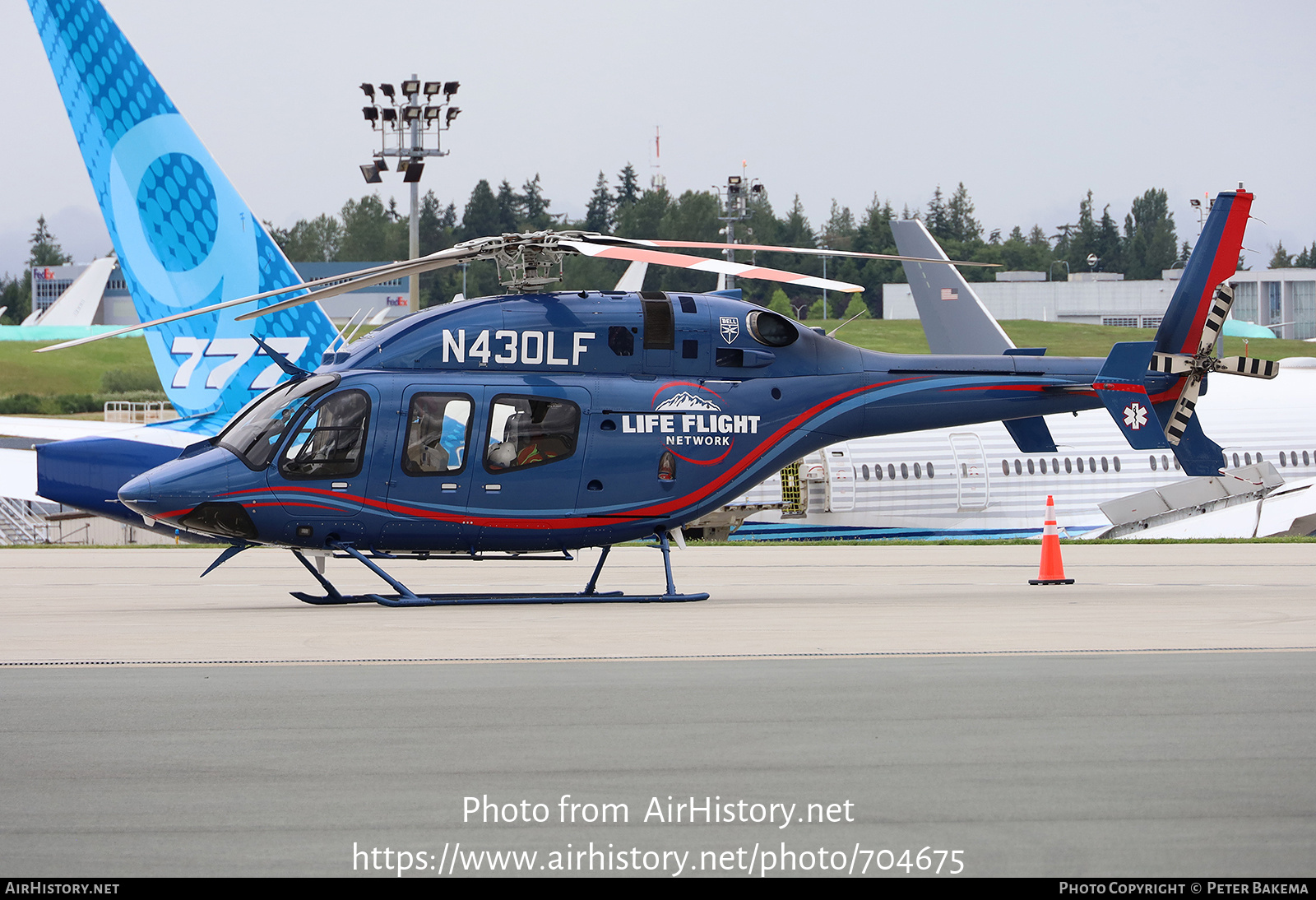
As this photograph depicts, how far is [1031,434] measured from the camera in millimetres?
14664

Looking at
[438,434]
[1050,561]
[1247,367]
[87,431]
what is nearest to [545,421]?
[438,434]

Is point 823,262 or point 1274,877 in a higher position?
point 823,262

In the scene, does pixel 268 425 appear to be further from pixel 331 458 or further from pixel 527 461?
pixel 527 461

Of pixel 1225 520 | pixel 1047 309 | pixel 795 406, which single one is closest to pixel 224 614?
pixel 795 406

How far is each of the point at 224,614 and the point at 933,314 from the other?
17.2 meters

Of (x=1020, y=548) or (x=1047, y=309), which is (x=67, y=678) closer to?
(x=1020, y=548)

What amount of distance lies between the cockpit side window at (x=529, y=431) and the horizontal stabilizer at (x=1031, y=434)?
16.7 ft

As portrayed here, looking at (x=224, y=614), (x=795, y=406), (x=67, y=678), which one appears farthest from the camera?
(x=795, y=406)

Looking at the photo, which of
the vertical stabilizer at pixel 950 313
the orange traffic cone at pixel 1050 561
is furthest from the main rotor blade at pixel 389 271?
the vertical stabilizer at pixel 950 313

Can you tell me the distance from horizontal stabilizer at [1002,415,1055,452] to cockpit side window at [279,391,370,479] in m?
7.02

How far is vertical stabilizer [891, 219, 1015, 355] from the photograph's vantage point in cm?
2556

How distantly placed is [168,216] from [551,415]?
856 cm

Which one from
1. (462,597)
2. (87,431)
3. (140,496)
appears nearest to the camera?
(140,496)

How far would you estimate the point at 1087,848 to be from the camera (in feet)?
15.2
